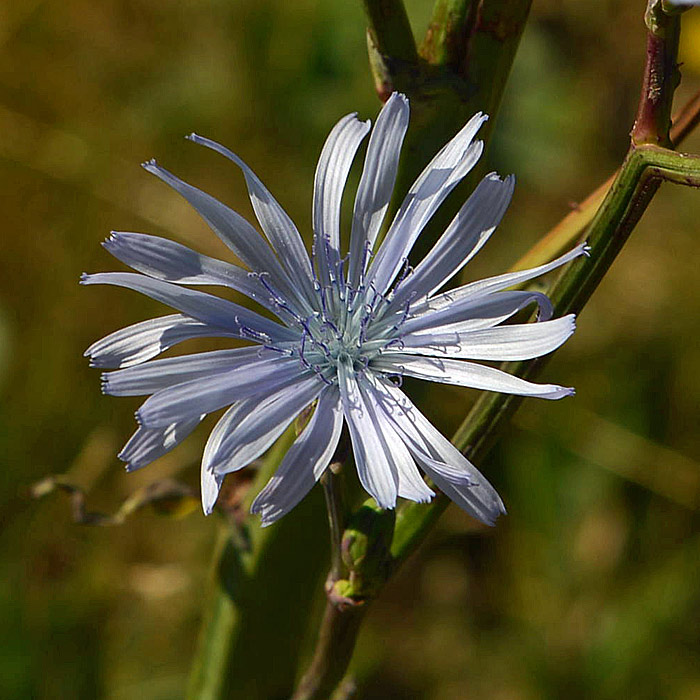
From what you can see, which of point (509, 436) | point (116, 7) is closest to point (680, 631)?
point (509, 436)

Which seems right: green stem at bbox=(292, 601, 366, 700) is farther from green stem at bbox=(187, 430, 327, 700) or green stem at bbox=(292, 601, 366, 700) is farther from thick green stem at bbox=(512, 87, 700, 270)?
thick green stem at bbox=(512, 87, 700, 270)

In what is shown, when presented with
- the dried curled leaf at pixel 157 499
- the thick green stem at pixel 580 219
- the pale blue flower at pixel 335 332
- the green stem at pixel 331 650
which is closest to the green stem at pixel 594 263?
the pale blue flower at pixel 335 332

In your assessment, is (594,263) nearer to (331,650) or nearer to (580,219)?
(580,219)

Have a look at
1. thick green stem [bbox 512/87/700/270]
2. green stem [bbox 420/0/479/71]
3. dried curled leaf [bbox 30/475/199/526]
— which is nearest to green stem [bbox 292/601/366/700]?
dried curled leaf [bbox 30/475/199/526]

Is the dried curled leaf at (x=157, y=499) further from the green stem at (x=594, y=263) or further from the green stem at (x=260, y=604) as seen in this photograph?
the green stem at (x=594, y=263)

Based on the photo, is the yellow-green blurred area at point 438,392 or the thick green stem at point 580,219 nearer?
the thick green stem at point 580,219

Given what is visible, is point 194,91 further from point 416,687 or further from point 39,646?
point 416,687

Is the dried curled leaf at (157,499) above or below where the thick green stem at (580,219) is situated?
below
